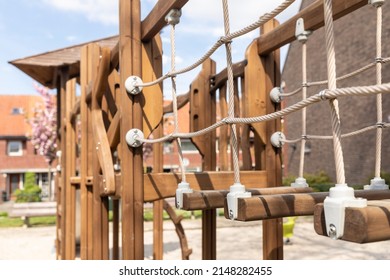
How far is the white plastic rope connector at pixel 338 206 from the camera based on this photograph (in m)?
0.89

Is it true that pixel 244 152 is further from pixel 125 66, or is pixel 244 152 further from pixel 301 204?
pixel 301 204

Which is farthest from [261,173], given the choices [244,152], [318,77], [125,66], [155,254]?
[318,77]

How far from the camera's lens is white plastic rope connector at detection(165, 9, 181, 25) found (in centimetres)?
180

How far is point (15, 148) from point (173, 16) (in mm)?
23748

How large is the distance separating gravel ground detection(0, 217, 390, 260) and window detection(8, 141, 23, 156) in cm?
1408

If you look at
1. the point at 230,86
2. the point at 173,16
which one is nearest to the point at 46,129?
the point at 173,16

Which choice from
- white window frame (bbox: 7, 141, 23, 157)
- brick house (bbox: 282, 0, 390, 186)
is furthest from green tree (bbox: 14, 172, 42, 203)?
brick house (bbox: 282, 0, 390, 186)

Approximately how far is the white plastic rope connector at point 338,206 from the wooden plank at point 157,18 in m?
1.14

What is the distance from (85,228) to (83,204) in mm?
213

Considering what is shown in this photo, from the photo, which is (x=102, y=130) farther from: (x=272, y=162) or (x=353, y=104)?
(x=353, y=104)

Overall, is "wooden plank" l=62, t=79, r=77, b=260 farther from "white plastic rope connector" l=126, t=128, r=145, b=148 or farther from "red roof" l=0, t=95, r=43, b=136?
"red roof" l=0, t=95, r=43, b=136

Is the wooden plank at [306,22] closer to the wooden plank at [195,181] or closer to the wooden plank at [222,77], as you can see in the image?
the wooden plank at [222,77]

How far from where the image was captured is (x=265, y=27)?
257 centimetres

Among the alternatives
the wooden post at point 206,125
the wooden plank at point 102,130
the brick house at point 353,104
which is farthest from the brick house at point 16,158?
the wooden plank at point 102,130
